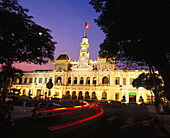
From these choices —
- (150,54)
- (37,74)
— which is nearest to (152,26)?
(150,54)

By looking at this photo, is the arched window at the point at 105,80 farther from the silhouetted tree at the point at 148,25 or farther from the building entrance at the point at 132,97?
the silhouetted tree at the point at 148,25

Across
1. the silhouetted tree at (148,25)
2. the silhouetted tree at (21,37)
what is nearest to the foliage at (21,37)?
the silhouetted tree at (21,37)

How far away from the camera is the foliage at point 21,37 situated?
34.3 ft

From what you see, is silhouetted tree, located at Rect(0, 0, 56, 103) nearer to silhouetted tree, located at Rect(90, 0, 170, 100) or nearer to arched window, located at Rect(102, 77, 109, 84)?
silhouetted tree, located at Rect(90, 0, 170, 100)

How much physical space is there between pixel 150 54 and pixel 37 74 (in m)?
62.2

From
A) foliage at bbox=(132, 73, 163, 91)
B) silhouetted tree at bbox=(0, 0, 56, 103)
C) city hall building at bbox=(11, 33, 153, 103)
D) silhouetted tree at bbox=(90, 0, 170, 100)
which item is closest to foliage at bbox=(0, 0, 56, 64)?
silhouetted tree at bbox=(0, 0, 56, 103)

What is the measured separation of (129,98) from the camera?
4888 centimetres

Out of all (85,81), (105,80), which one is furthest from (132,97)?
(85,81)

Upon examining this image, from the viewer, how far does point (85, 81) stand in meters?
54.8

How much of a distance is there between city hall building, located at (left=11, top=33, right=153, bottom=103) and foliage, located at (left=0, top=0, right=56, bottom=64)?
1333 inches

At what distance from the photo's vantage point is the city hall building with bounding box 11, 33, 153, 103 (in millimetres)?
49156

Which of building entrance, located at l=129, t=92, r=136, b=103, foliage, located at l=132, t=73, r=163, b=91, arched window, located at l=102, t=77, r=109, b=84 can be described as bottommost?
building entrance, located at l=129, t=92, r=136, b=103

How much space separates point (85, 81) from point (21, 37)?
44.1 meters

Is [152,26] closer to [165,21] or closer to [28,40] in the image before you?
[165,21]
